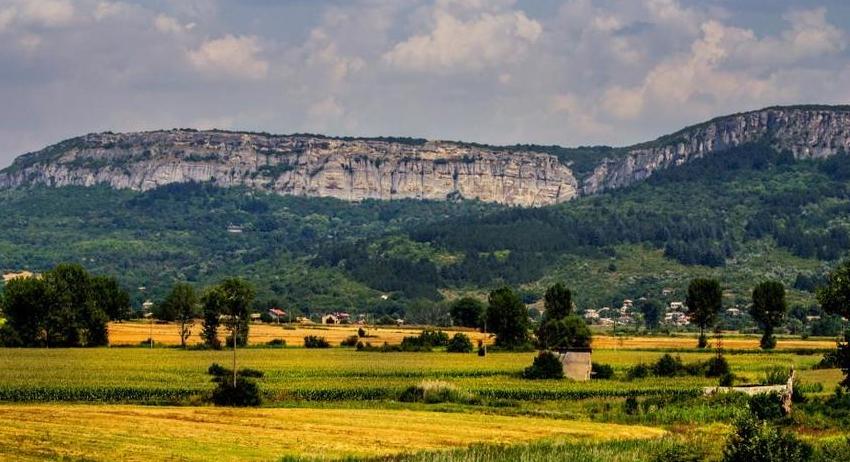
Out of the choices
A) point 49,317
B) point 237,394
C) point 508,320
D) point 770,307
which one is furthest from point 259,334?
point 237,394

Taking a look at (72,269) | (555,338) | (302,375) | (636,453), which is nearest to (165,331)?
(72,269)

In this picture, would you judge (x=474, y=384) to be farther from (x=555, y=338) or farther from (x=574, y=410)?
(x=555, y=338)

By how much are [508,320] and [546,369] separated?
4388cm

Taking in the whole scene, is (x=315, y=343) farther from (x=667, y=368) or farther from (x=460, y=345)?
(x=667, y=368)

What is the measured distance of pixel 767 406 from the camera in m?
62.2

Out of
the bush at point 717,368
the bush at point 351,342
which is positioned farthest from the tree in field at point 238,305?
the bush at point 717,368

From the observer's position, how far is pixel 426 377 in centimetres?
8556

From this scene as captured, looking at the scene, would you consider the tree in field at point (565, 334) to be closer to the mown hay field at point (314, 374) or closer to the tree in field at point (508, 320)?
the mown hay field at point (314, 374)

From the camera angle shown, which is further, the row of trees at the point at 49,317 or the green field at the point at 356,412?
the row of trees at the point at 49,317

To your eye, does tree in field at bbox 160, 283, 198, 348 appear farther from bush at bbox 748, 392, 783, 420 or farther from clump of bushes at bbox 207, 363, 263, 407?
bush at bbox 748, 392, 783, 420

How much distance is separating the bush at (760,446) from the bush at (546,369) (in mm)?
45532

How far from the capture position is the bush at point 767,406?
200ft

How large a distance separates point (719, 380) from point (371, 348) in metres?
43.9

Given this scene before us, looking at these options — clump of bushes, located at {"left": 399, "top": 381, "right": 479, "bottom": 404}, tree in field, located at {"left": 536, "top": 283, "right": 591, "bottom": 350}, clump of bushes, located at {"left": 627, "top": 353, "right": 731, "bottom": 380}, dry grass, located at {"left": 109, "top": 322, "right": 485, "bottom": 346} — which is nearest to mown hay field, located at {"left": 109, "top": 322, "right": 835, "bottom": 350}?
dry grass, located at {"left": 109, "top": 322, "right": 485, "bottom": 346}
